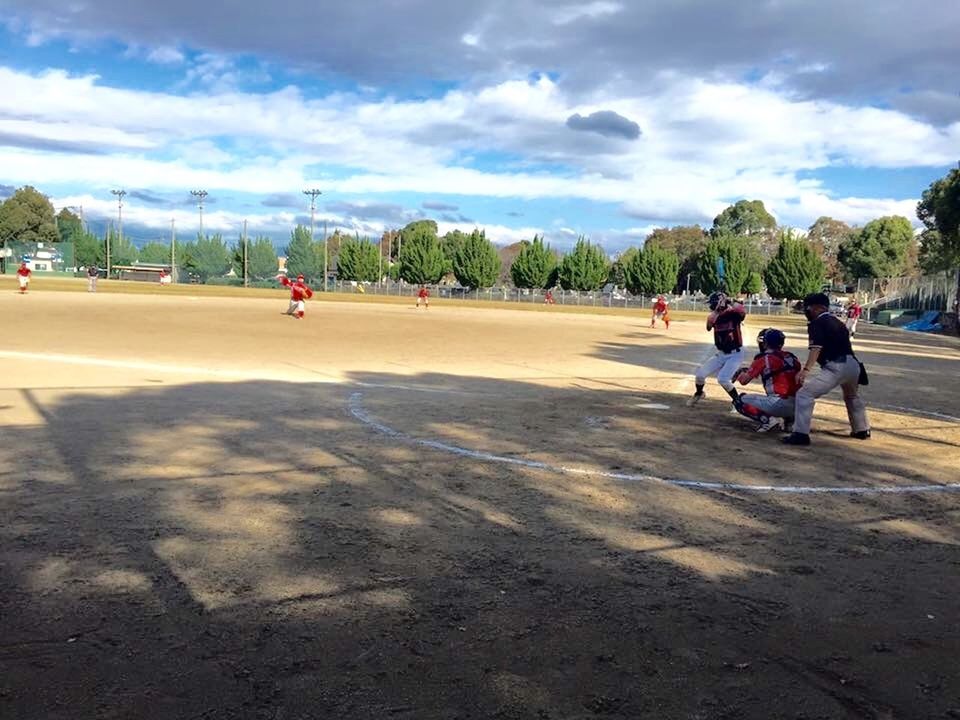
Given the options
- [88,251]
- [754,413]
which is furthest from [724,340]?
[88,251]

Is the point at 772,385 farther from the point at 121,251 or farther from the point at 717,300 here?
the point at 121,251

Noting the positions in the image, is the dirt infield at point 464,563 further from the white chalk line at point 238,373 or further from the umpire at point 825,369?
the white chalk line at point 238,373

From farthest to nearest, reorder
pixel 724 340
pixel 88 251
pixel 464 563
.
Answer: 1. pixel 88 251
2. pixel 724 340
3. pixel 464 563

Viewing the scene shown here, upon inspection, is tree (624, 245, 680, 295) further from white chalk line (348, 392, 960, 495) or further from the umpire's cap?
white chalk line (348, 392, 960, 495)

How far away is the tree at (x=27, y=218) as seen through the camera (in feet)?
336

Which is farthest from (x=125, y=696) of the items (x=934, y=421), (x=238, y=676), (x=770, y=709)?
(x=934, y=421)

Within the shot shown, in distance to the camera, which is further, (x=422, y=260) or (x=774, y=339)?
(x=422, y=260)

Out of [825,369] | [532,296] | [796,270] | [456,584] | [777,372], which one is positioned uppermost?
[796,270]

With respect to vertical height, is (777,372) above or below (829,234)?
below

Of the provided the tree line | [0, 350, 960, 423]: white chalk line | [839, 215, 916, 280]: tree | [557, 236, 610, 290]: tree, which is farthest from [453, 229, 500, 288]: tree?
[0, 350, 960, 423]: white chalk line

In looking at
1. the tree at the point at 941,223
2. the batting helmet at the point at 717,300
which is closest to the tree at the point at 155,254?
the tree at the point at 941,223

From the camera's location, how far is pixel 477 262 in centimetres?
9912

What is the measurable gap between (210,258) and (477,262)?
4473 centimetres

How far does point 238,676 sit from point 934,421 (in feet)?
35.8
